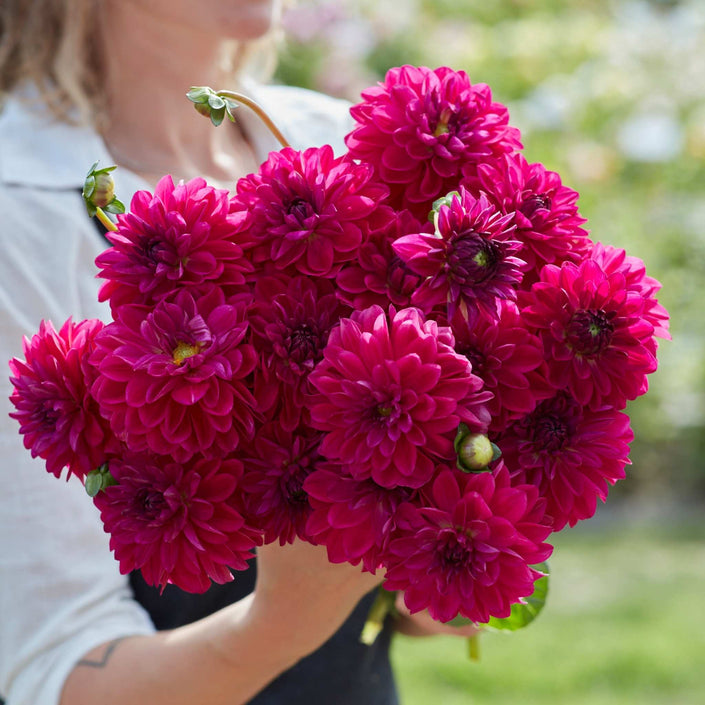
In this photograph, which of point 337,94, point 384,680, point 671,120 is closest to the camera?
point 384,680

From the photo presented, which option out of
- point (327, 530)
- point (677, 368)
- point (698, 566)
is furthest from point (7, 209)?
point (677, 368)

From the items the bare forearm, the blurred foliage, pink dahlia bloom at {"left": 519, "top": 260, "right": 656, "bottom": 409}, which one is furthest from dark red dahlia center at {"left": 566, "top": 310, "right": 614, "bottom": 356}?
the blurred foliage

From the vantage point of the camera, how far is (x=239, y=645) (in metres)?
1.02

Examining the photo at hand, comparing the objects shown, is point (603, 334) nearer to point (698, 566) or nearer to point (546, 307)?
point (546, 307)

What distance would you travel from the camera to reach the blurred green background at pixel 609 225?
325cm

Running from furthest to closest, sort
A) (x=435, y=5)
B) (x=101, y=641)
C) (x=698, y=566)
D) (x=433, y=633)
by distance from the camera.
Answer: (x=435, y=5) < (x=698, y=566) < (x=433, y=633) < (x=101, y=641)

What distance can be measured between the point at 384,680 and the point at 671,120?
5.02 m

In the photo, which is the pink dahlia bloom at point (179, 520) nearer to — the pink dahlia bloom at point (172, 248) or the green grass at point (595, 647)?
the pink dahlia bloom at point (172, 248)

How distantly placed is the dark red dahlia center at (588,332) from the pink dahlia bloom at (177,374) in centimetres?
23

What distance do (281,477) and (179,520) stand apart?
82mm

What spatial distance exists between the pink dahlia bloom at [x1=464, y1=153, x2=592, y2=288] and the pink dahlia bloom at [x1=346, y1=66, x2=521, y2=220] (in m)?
0.03

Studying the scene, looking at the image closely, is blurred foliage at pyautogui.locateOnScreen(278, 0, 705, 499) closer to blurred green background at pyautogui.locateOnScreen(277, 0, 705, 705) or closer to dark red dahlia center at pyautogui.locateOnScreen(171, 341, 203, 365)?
blurred green background at pyautogui.locateOnScreen(277, 0, 705, 705)

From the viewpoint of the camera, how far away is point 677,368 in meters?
4.91

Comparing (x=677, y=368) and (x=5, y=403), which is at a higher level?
(x=677, y=368)
